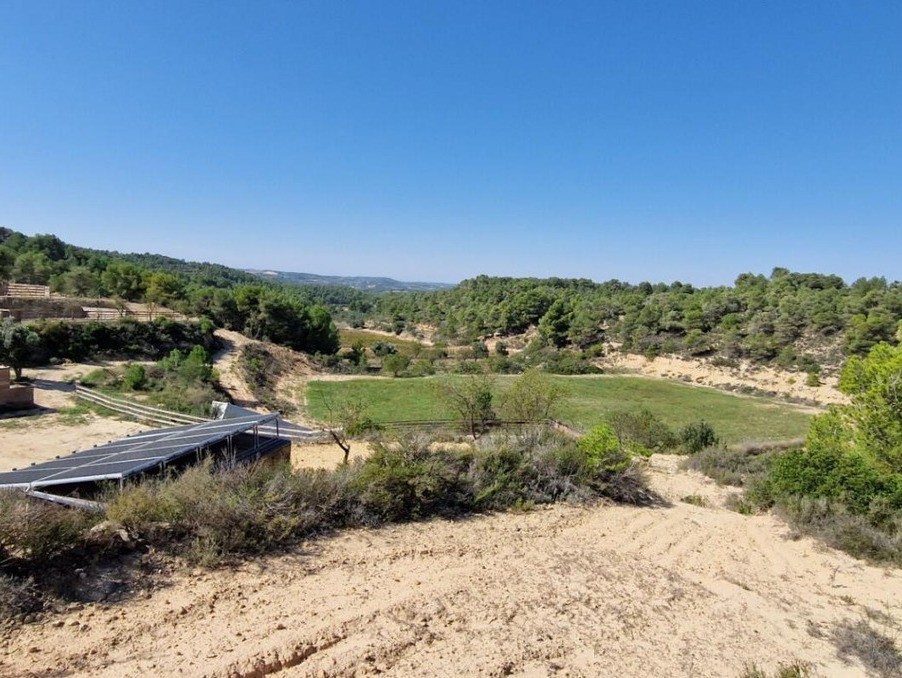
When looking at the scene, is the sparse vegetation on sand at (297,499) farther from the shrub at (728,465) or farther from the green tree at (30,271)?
the green tree at (30,271)

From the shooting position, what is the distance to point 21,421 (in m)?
16.8

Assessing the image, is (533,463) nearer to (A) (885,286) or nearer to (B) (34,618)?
(B) (34,618)

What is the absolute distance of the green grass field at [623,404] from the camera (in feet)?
91.8

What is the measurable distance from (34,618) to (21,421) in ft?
52.8

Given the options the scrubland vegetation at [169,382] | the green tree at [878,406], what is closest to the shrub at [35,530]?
the green tree at [878,406]

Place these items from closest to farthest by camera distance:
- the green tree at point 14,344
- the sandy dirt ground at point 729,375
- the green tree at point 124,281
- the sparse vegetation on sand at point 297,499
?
the sparse vegetation on sand at point 297,499 < the green tree at point 14,344 < the sandy dirt ground at point 729,375 < the green tree at point 124,281

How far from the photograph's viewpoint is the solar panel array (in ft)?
22.0

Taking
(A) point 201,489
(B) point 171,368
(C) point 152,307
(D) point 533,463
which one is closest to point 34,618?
(A) point 201,489

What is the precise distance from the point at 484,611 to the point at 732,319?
57458 millimetres

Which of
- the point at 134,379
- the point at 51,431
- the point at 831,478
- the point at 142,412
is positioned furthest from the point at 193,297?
the point at 831,478

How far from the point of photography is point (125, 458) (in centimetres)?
776

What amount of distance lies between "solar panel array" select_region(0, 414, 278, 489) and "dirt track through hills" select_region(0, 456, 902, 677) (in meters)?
2.40

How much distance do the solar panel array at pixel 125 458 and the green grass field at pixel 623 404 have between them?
50.5 ft

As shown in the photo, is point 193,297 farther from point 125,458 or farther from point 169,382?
point 125,458
